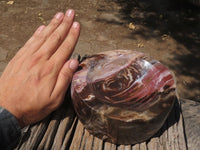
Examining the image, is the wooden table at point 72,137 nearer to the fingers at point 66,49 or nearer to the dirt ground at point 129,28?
the fingers at point 66,49

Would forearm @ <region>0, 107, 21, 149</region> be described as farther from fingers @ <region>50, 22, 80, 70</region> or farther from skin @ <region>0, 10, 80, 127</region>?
fingers @ <region>50, 22, 80, 70</region>

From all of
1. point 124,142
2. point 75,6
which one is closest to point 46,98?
point 124,142

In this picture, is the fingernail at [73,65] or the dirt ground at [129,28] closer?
the fingernail at [73,65]

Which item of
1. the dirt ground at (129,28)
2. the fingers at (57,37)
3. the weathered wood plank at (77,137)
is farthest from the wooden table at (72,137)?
the dirt ground at (129,28)

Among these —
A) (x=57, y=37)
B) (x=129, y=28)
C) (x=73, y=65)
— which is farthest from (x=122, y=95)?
(x=129, y=28)

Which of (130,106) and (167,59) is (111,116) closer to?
(130,106)

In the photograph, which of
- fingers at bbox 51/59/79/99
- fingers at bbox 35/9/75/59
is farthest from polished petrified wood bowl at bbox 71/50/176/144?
fingers at bbox 35/9/75/59
